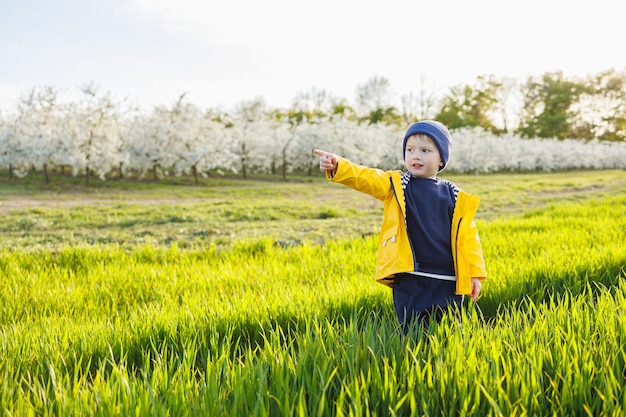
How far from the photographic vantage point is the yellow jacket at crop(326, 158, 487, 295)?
2789 mm

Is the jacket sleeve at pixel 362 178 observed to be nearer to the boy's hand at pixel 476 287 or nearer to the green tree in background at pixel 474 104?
the boy's hand at pixel 476 287

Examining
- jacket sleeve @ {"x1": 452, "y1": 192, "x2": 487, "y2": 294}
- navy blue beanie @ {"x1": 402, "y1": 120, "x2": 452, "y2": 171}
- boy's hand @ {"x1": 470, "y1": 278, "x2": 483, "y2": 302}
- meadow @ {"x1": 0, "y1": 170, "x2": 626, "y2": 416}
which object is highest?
navy blue beanie @ {"x1": 402, "y1": 120, "x2": 452, "y2": 171}

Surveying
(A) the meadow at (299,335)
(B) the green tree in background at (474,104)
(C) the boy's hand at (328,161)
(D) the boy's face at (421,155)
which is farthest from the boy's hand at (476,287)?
(B) the green tree in background at (474,104)

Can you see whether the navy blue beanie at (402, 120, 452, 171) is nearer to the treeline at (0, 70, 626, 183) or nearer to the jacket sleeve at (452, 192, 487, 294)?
the jacket sleeve at (452, 192, 487, 294)

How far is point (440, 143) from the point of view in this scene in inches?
110

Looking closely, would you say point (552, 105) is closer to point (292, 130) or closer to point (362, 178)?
point (292, 130)

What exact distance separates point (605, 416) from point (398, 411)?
0.64 metres

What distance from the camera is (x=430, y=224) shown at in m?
2.86

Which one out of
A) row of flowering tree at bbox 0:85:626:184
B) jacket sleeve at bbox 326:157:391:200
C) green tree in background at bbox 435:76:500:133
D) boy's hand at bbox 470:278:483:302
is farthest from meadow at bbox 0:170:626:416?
green tree in background at bbox 435:76:500:133

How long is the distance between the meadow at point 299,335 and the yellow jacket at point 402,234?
25 centimetres

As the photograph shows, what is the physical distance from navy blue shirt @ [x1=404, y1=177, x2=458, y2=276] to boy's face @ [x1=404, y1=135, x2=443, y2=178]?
0.08 m

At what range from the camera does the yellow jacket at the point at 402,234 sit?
2.79m

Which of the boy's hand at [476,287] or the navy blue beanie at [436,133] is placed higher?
the navy blue beanie at [436,133]

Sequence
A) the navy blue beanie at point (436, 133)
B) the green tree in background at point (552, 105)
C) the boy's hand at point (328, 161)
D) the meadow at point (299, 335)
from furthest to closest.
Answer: the green tree in background at point (552, 105) → the navy blue beanie at point (436, 133) → the boy's hand at point (328, 161) → the meadow at point (299, 335)
